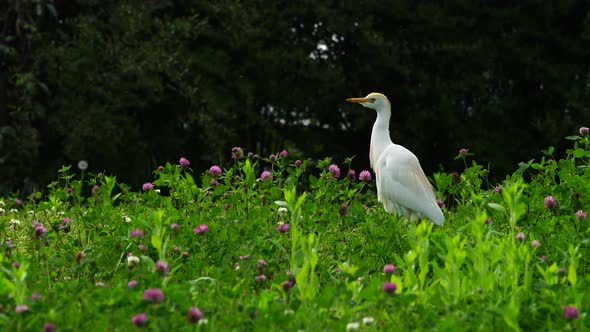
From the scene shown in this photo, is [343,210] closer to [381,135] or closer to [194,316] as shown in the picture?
[381,135]

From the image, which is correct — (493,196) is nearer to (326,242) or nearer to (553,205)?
(553,205)

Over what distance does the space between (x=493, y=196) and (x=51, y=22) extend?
831 cm

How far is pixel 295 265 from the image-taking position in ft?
12.5

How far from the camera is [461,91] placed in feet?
41.1

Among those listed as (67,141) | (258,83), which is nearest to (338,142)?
(258,83)

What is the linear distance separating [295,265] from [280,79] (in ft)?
28.6

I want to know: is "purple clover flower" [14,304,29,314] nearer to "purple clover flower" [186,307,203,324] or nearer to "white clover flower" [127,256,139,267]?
"purple clover flower" [186,307,203,324]

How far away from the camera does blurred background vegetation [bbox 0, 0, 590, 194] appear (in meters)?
11.2

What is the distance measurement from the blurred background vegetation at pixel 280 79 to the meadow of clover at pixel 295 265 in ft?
16.5

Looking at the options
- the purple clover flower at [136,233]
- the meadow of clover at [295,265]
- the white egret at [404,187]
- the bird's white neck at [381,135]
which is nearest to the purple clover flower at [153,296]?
the meadow of clover at [295,265]

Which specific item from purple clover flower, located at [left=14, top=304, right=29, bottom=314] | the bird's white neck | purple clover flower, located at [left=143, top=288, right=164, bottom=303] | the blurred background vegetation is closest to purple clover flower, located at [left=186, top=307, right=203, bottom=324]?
purple clover flower, located at [left=143, top=288, right=164, bottom=303]

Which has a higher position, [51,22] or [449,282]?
[449,282]

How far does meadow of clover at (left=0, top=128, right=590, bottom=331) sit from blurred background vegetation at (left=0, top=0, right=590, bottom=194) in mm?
5021

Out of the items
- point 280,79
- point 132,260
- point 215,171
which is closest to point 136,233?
point 132,260
